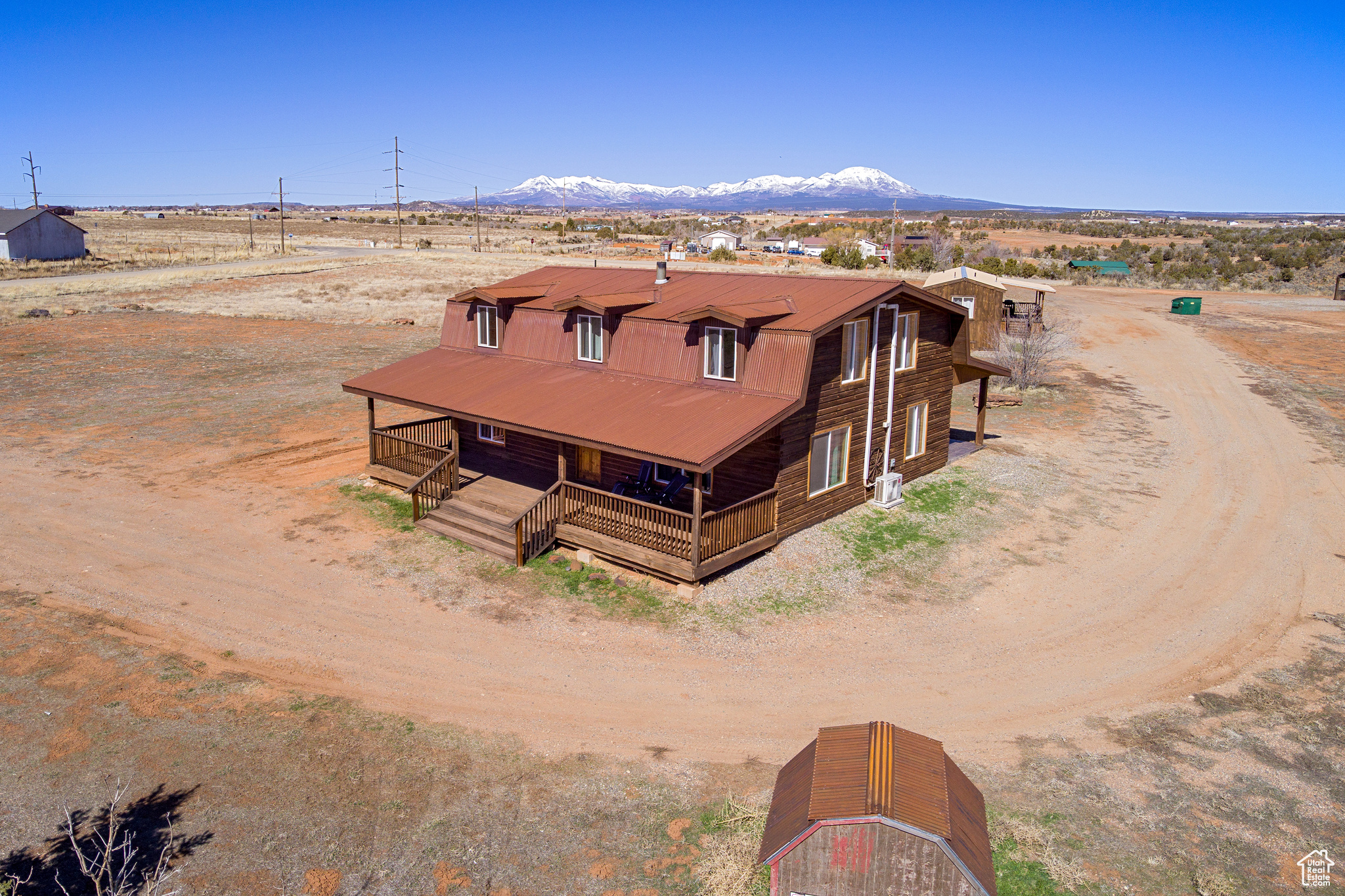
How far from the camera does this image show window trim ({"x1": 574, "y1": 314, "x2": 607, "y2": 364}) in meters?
19.2

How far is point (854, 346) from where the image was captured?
59.8 feet

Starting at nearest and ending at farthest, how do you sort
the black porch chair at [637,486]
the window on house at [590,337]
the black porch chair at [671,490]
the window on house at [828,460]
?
the black porch chair at [671,490]
the black porch chair at [637,486]
the window on house at [828,460]
the window on house at [590,337]

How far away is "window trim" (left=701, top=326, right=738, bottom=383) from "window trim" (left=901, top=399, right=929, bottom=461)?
227 inches

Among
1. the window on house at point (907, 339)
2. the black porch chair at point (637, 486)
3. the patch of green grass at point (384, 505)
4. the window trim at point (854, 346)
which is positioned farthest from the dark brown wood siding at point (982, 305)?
the patch of green grass at point (384, 505)

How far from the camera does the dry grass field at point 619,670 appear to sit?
9.16 meters

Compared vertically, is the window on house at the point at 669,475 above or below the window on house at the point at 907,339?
Answer: below

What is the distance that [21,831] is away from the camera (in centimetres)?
899

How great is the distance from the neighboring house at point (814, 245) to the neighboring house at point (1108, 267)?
26.1m

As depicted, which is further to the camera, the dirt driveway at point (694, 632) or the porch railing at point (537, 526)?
the porch railing at point (537, 526)

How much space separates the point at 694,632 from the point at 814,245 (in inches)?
3745

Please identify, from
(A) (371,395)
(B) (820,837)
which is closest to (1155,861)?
(B) (820,837)

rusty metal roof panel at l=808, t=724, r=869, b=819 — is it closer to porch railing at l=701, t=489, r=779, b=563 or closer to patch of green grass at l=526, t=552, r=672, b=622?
patch of green grass at l=526, t=552, r=672, b=622

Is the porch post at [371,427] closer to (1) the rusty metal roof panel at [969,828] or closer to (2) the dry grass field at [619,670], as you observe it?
(2) the dry grass field at [619,670]

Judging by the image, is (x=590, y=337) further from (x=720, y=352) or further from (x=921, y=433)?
(x=921, y=433)
